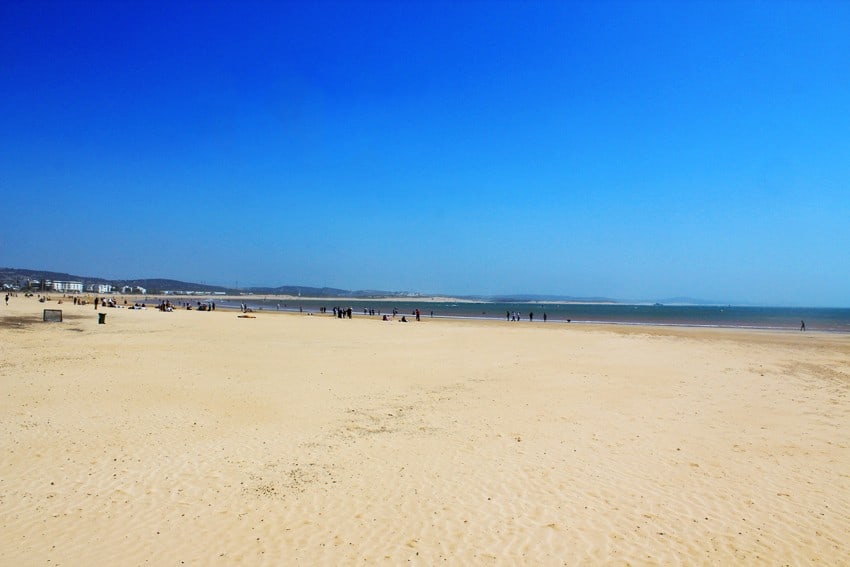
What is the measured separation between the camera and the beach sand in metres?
5.84

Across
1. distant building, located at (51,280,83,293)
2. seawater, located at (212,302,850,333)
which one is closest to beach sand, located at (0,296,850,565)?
seawater, located at (212,302,850,333)

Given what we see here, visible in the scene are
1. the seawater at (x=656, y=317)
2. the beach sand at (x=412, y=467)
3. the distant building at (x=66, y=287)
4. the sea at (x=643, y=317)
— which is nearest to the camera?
the beach sand at (x=412, y=467)

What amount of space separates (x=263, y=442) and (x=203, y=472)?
1731mm

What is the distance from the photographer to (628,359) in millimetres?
23453

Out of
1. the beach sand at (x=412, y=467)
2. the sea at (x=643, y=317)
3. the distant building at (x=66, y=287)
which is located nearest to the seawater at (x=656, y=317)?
the sea at (x=643, y=317)

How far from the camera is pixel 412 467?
8375 mm

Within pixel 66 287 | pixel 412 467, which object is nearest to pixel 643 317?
pixel 412 467

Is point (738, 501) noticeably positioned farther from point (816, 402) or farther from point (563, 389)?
point (816, 402)

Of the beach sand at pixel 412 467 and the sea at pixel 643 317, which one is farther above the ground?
the beach sand at pixel 412 467

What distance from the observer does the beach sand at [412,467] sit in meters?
5.84

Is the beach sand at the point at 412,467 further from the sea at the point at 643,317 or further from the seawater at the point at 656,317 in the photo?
the seawater at the point at 656,317

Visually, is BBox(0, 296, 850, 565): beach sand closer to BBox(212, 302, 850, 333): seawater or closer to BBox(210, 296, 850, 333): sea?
BBox(210, 296, 850, 333): sea

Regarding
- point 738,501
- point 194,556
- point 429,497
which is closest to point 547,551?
point 429,497

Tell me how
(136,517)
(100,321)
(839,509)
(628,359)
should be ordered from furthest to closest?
(100,321)
(628,359)
(839,509)
(136,517)
